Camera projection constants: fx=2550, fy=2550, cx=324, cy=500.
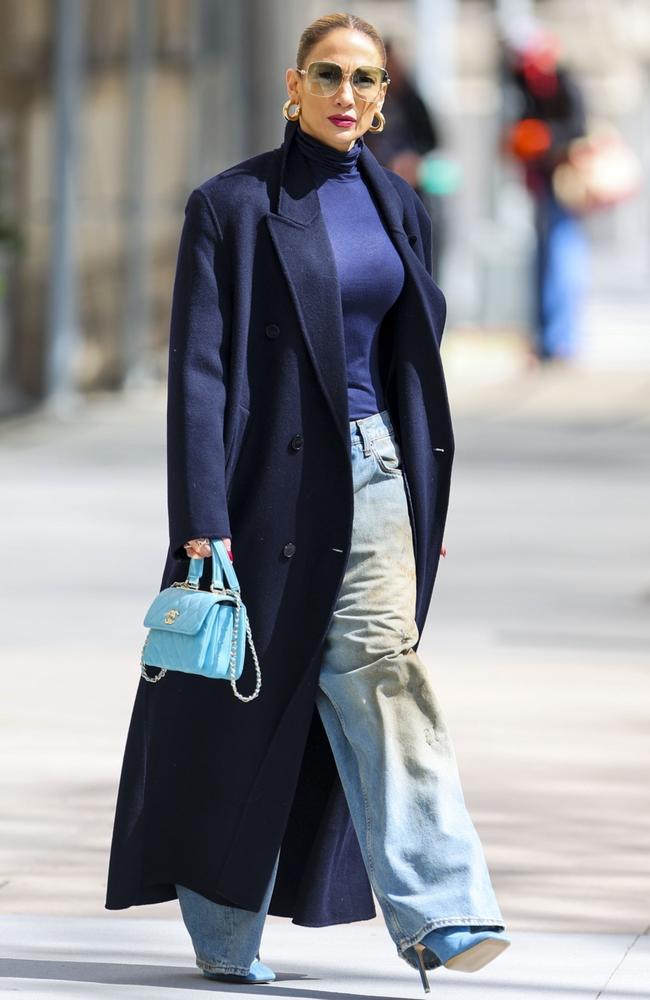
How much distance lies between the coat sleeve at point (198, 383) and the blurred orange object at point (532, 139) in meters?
14.7

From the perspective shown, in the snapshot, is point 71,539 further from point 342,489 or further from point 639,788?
point 342,489

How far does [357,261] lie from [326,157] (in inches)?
7.9

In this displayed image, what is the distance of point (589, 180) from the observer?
19266 mm

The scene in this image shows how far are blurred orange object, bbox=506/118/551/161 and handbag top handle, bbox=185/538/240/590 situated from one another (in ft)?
48.7

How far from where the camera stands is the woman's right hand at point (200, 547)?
14.5 ft

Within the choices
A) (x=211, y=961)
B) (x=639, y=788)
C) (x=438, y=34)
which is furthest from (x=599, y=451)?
(x=438, y=34)

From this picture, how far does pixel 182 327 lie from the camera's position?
4.46 m

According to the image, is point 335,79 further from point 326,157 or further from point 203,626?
point 203,626

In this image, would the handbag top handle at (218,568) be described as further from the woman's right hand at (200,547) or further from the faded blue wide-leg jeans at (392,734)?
the faded blue wide-leg jeans at (392,734)

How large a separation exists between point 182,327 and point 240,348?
0.11 m

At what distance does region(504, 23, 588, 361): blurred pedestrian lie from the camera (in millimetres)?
18969

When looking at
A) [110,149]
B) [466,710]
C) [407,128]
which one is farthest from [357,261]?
[110,149]

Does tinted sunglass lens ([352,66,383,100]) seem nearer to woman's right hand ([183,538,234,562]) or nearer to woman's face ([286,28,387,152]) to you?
woman's face ([286,28,387,152])

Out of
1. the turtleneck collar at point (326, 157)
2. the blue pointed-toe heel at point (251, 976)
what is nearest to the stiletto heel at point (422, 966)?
the blue pointed-toe heel at point (251, 976)
